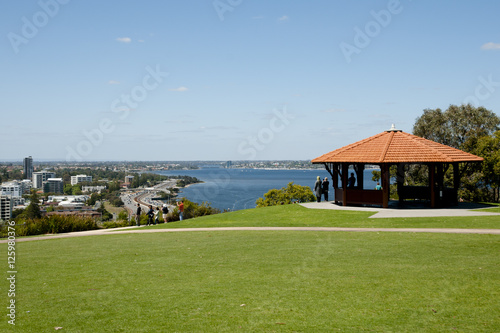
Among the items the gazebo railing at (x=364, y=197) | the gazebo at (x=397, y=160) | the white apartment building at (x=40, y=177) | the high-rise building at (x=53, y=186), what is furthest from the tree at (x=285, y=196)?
the white apartment building at (x=40, y=177)

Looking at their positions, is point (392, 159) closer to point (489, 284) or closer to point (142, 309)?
point (489, 284)

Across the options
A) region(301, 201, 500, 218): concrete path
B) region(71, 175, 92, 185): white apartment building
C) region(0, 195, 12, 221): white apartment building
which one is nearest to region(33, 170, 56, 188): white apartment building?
region(71, 175, 92, 185): white apartment building

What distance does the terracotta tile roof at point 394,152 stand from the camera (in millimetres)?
22297

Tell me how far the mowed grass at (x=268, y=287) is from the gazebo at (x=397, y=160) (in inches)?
384

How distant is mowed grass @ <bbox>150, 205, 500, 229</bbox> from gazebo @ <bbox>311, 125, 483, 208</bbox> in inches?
118

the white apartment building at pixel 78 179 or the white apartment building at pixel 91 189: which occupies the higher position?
the white apartment building at pixel 78 179

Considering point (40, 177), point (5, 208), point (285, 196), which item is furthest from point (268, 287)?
point (40, 177)

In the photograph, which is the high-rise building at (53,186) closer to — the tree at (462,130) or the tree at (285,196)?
Result: the tree at (285,196)

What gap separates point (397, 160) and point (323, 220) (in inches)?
234

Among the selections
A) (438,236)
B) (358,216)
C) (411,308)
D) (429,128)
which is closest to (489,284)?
(411,308)

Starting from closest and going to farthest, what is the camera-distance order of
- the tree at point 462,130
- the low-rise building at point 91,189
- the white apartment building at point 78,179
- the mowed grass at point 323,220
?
the mowed grass at point 323,220 < the tree at point 462,130 < the low-rise building at point 91,189 < the white apartment building at point 78,179

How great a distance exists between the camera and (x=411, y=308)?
21.9 feet

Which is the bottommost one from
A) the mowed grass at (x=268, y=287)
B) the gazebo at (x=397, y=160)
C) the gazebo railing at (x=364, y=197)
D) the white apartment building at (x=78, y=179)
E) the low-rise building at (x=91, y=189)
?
the low-rise building at (x=91, y=189)

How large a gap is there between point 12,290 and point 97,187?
291ft
